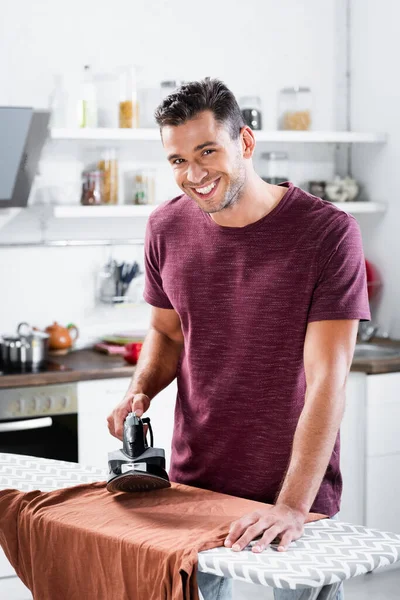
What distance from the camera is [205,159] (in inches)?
72.2

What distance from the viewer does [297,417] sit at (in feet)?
6.30

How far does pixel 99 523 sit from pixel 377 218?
9.24 feet

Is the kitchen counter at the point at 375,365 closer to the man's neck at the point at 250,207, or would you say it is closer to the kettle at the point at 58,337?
the kettle at the point at 58,337

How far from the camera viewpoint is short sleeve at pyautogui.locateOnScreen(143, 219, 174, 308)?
7.01ft

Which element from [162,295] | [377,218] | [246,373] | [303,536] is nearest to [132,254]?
[377,218]

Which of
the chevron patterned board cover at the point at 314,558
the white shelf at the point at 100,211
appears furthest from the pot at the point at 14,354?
the chevron patterned board cover at the point at 314,558

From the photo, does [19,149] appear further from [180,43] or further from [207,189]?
[207,189]

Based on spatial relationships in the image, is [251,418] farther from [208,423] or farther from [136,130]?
[136,130]

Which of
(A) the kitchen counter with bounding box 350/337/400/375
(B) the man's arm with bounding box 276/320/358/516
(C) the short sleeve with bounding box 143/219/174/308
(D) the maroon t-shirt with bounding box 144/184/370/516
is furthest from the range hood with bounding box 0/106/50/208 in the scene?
(B) the man's arm with bounding box 276/320/358/516

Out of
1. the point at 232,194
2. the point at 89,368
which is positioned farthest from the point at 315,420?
the point at 89,368

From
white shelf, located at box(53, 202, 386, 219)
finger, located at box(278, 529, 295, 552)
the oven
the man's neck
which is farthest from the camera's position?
white shelf, located at box(53, 202, 386, 219)

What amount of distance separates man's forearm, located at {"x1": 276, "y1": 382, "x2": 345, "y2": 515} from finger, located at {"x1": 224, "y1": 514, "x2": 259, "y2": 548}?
91mm

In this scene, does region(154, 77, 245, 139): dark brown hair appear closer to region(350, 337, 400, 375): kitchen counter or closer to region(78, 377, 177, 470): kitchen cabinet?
region(78, 377, 177, 470): kitchen cabinet

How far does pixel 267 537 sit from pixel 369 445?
83.8 inches
